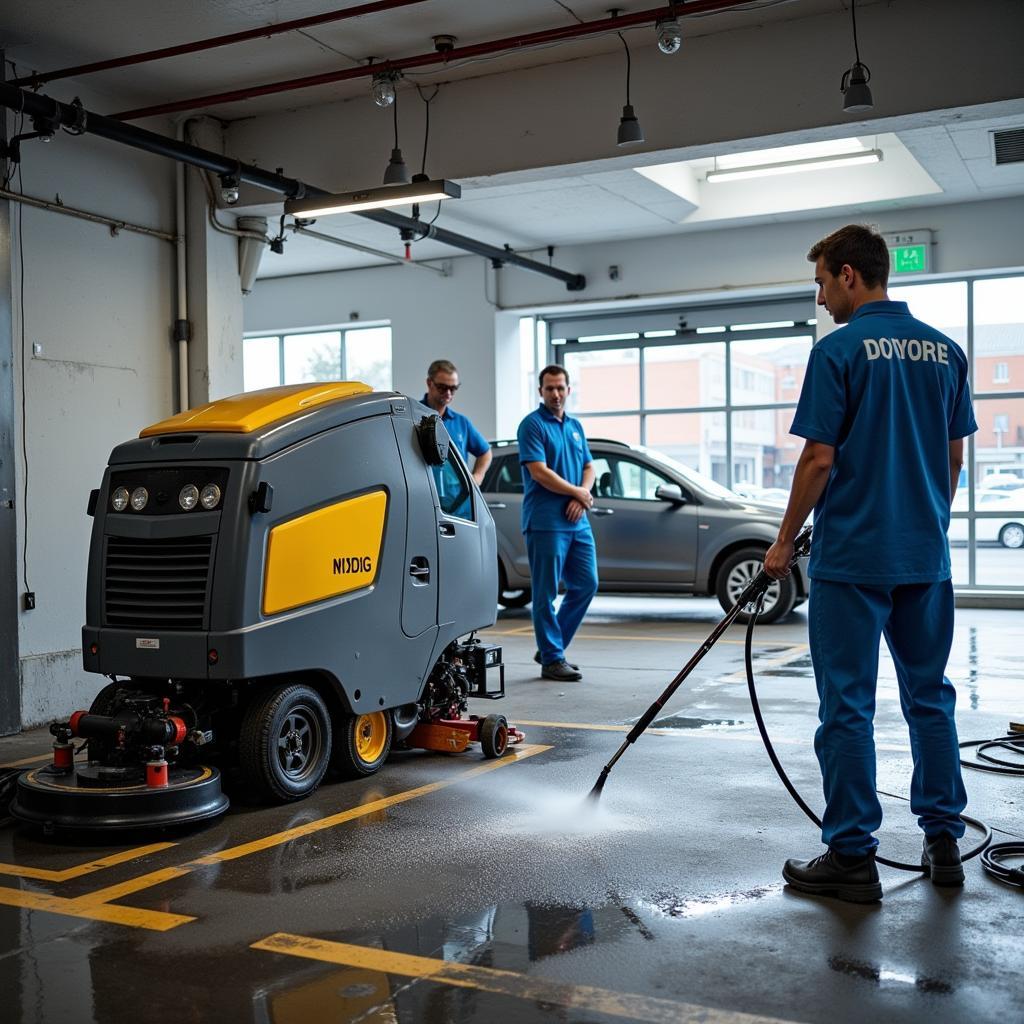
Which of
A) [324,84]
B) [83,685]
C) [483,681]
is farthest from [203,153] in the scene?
[483,681]

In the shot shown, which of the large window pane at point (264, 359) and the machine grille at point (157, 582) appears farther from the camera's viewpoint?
the large window pane at point (264, 359)

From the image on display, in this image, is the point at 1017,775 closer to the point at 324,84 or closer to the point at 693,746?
the point at 693,746

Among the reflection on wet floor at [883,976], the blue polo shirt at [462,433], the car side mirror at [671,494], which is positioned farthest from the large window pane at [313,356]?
the reflection on wet floor at [883,976]

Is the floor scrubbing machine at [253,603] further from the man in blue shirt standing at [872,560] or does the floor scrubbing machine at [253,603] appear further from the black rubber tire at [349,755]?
the man in blue shirt standing at [872,560]

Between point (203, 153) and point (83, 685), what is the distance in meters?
3.55

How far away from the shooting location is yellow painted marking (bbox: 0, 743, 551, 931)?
372cm

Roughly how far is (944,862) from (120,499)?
3443 millimetres

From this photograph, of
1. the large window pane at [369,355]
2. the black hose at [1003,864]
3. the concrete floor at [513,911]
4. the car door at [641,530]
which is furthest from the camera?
the large window pane at [369,355]

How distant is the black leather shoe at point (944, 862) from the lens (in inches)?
152

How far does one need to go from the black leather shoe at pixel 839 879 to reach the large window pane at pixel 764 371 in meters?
12.4

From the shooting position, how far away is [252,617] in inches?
188

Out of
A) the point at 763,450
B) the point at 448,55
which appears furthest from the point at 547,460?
the point at 763,450

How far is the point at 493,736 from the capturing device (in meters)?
5.86

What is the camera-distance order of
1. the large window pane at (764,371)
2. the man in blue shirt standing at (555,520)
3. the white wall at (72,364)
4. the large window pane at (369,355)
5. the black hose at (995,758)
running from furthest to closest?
the large window pane at (369,355)
the large window pane at (764,371)
the man in blue shirt standing at (555,520)
the white wall at (72,364)
the black hose at (995,758)
